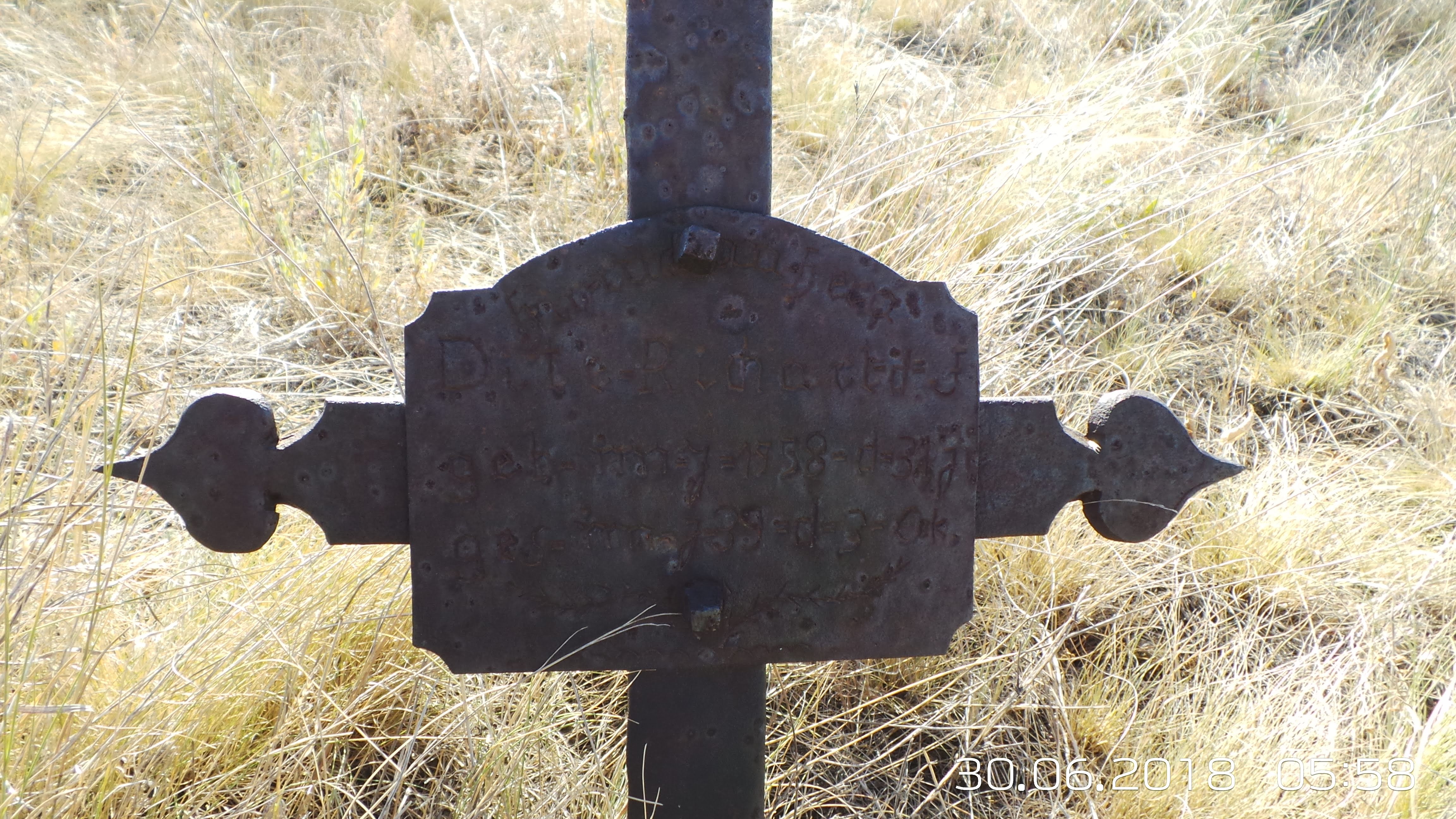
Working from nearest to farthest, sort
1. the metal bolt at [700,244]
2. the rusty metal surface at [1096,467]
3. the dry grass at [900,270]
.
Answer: the metal bolt at [700,244]
the rusty metal surface at [1096,467]
the dry grass at [900,270]

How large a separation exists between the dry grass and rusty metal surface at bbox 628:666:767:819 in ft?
0.48

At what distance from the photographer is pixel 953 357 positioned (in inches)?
39.9

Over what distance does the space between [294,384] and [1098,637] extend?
181 cm

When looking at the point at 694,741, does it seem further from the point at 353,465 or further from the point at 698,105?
the point at 698,105

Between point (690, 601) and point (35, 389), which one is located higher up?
point (35, 389)

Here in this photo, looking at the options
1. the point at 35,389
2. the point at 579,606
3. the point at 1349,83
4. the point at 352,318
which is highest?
the point at 1349,83

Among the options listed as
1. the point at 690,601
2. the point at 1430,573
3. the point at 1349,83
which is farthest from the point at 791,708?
the point at 1349,83

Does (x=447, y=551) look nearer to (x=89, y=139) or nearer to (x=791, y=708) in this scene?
(x=791, y=708)

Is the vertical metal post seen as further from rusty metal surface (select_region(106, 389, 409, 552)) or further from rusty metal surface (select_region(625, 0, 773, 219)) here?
rusty metal surface (select_region(106, 389, 409, 552))

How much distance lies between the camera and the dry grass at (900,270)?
1.35 metres

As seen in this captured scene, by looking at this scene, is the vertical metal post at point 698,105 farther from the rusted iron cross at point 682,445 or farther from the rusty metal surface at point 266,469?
the rusty metal surface at point 266,469
